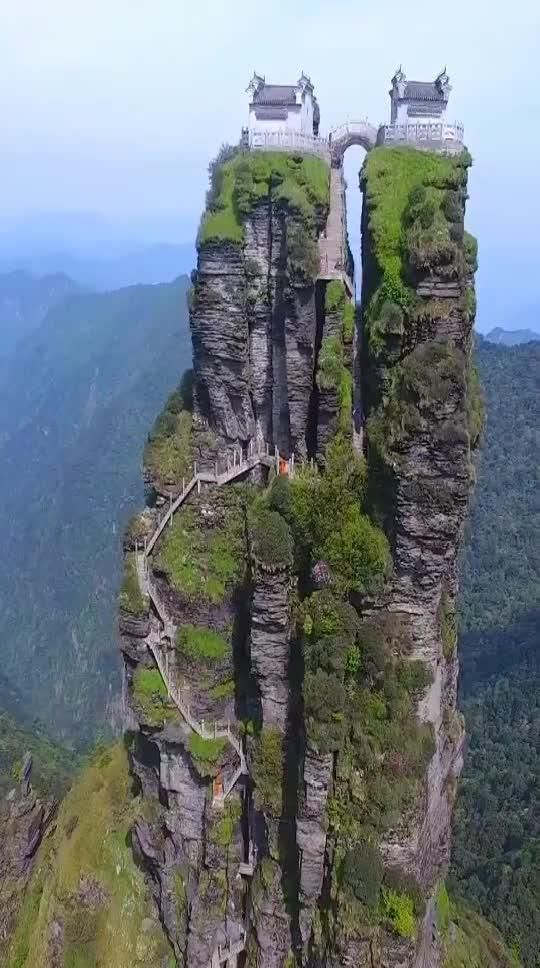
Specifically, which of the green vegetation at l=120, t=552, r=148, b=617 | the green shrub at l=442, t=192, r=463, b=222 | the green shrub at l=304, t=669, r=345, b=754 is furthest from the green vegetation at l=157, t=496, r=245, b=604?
the green shrub at l=442, t=192, r=463, b=222

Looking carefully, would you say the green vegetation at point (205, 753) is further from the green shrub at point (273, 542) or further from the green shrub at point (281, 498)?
the green shrub at point (281, 498)

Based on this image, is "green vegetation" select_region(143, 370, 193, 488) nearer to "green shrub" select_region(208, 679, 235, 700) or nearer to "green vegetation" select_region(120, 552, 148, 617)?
"green vegetation" select_region(120, 552, 148, 617)

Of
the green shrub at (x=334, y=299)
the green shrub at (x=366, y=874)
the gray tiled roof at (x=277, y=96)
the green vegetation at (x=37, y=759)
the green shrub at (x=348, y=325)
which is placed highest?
the gray tiled roof at (x=277, y=96)

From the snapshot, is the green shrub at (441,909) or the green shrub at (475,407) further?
the green shrub at (441,909)

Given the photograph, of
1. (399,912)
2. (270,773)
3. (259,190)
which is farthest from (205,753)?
(259,190)

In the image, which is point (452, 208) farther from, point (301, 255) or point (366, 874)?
point (366, 874)

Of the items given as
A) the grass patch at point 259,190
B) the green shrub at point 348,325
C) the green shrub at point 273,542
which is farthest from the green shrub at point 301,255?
the green shrub at point 273,542
